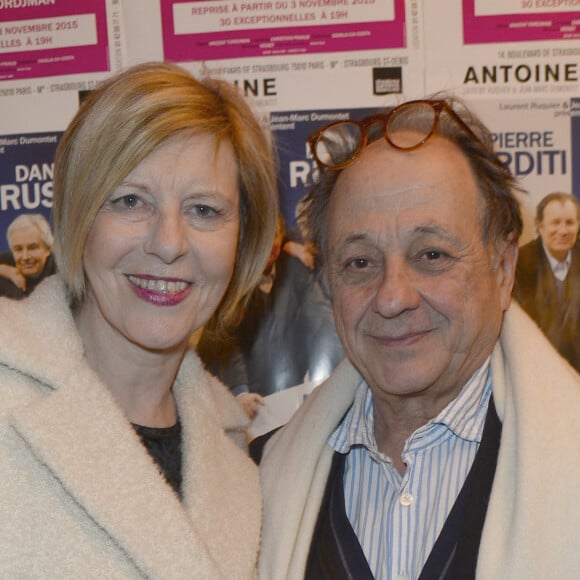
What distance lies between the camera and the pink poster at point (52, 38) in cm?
249

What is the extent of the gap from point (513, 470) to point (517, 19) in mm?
1374

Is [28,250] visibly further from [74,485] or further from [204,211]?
[74,485]

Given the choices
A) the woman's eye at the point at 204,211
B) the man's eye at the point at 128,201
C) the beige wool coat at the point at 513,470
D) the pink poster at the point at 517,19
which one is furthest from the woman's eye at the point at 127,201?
the pink poster at the point at 517,19

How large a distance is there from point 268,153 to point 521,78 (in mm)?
929

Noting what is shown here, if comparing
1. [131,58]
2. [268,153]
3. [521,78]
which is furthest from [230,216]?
[521,78]

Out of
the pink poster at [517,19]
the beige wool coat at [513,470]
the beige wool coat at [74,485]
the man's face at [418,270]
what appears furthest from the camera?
the pink poster at [517,19]

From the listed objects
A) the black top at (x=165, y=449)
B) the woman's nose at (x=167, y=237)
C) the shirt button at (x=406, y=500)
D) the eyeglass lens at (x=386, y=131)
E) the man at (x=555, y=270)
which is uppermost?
the eyeglass lens at (x=386, y=131)

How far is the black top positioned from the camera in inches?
71.6

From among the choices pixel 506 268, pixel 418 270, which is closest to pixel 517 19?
pixel 506 268

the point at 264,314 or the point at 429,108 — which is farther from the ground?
the point at 429,108

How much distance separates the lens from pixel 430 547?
1.76 metres

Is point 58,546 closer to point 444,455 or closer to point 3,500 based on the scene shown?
point 3,500

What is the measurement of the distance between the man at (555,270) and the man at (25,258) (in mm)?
1421

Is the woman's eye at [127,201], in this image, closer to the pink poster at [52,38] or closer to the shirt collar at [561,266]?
the pink poster at [52,38]
